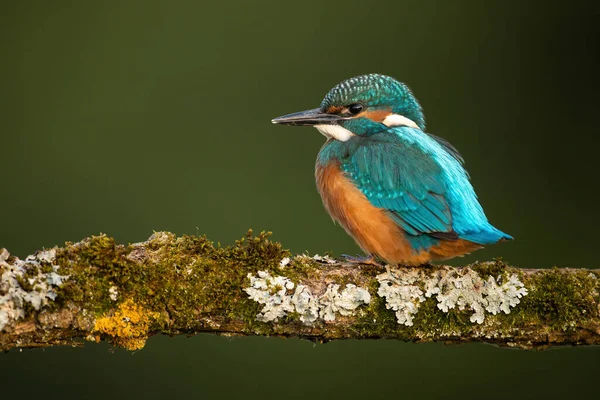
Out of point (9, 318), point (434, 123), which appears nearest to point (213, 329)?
point (9, 318)

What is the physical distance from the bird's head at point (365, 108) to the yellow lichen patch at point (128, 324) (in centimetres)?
158

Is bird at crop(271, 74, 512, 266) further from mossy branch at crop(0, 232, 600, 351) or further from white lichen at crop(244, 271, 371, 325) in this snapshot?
white lichen at crop(244, 271, 371, 325)

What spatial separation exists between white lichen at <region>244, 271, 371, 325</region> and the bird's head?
118 cm

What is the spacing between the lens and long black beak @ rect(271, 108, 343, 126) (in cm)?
372

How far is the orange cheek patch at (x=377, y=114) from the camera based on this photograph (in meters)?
3.70

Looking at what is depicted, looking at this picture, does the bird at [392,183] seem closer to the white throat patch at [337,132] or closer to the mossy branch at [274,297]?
the white throat patch at [337,132]

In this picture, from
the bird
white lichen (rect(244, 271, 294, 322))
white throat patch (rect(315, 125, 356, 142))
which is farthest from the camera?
white throat patch (rect(315, 125, 356, 142))

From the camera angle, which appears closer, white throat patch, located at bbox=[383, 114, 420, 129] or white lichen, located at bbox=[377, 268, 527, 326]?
white lichen, located at bbox=[377, 268, 527, 326]

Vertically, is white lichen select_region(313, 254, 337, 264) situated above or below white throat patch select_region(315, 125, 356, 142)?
below

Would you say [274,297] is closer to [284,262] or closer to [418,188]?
[284,262]

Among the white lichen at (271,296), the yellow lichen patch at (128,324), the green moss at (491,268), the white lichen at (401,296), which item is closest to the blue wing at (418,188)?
the green moss at (491,268)

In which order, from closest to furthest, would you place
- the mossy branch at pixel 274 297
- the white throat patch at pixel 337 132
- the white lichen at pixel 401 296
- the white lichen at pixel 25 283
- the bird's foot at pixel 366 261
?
the white lichen at pixel 25 283 → the mossy branch at pixel 274 297 → the white lichen at pixel 401 296 → the bird's foot at pixel 366 261 → the white throat patch at pixel 337 132

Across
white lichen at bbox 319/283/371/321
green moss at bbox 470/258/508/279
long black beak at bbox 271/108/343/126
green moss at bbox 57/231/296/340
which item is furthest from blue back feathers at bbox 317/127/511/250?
green moss at bbox 57/231/296/340

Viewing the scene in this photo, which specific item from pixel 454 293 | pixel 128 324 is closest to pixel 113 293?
pixel 128 324
